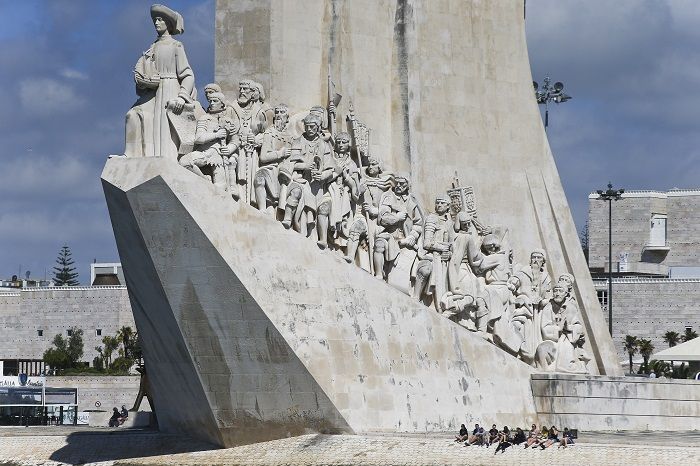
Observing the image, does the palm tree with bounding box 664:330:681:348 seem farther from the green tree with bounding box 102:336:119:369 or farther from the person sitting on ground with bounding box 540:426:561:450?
the person sitting on ground with bounding box 540:426:561:450

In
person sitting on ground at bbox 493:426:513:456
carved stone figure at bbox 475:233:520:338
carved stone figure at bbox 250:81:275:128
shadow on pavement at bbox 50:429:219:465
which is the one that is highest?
carved stone figure at bbox 250:81:275:128

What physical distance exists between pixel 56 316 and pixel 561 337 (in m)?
37.2

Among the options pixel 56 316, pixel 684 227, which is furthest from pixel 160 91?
pixel 684 227

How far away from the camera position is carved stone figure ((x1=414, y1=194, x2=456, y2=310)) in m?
27.1

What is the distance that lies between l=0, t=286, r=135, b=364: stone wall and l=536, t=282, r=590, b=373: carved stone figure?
34.3 meters

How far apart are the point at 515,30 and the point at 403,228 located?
5051 mm

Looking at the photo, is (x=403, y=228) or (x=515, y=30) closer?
(x=403, y=228)

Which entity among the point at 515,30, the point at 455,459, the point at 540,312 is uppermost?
the point at 515,30

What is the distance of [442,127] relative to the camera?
2878cm

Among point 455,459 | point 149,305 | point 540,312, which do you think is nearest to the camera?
point 455,459

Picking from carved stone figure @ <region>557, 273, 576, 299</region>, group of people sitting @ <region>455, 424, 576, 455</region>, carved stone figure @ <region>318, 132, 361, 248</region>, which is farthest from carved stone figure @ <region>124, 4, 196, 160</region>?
carved stone figure @ <region>557, 273, 576, 299</region>

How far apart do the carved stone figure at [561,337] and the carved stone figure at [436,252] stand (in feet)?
7.60

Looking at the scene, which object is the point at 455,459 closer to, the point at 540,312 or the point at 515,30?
the point at 540,312

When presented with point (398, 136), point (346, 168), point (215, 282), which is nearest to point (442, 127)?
point (398, 136)
